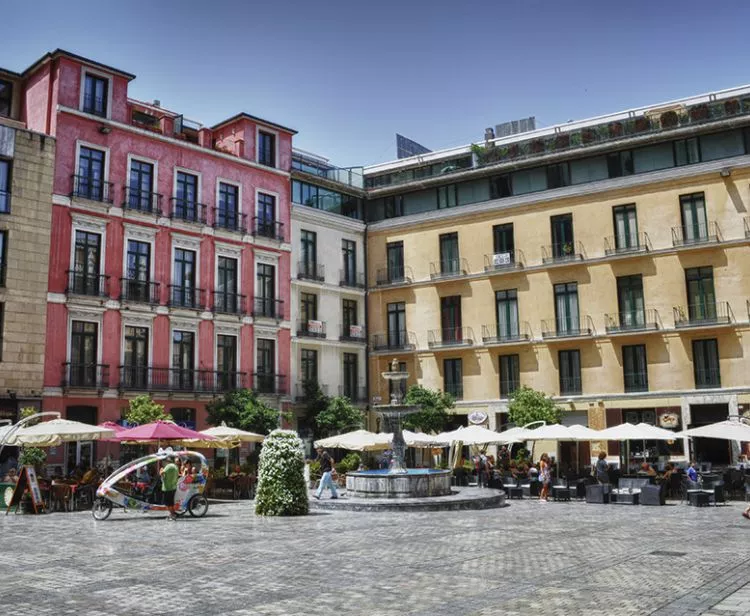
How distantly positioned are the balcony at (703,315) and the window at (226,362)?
1931cm

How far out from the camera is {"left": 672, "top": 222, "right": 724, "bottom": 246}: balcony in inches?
1356

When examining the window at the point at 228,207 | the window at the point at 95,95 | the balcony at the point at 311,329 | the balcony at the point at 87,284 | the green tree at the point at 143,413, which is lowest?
the green tree at the point at 143,413

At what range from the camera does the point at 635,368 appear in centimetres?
3588

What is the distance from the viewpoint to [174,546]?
1461 centimetres

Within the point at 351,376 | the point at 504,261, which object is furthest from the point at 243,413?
the point at 504,261

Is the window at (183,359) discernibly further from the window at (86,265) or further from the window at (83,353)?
the window at (86,265)

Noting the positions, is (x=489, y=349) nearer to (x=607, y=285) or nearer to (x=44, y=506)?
(x=607, y=285)

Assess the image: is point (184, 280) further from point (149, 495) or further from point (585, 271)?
point (585, 271)

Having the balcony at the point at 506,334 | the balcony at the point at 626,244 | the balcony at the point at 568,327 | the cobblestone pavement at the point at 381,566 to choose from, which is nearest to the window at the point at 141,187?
the cobblestone pavement at the point at 381,566

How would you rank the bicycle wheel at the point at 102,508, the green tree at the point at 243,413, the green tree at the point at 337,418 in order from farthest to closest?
1. the green tree at the point at 337,418
2. the green tree at the point at 243,413
3. the bicycle wheel at the point at 102,508

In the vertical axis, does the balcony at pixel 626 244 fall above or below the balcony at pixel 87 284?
above

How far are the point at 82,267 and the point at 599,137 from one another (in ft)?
76.4

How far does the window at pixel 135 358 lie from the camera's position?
31.5m

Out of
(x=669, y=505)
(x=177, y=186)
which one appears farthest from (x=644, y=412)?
(x=177, y=186)
